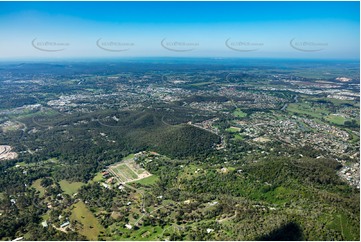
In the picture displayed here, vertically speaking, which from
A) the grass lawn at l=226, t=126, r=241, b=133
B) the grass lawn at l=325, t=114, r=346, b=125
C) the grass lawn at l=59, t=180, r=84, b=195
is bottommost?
the grass lawn at l=59, t=180, r=84, b=195

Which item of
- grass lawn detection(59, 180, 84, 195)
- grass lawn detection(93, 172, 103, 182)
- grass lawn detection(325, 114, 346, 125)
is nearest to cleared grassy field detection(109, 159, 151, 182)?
grass lawn detection(93, 172, 103, 182)

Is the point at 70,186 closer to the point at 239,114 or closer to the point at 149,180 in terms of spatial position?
the point at 149,180

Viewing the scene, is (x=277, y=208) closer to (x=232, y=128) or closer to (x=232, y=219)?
(x=232, y=219)

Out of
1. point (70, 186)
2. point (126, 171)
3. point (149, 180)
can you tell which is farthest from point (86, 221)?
point (126, 171)

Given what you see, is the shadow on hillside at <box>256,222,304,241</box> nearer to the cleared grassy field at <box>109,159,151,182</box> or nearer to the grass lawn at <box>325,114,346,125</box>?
the cleared grassy field at <box>109,159,151,182</box>

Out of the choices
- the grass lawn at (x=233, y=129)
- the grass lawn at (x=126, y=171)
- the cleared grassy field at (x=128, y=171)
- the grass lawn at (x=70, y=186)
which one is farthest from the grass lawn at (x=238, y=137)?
the grass lawn at (x=70, y=186)
